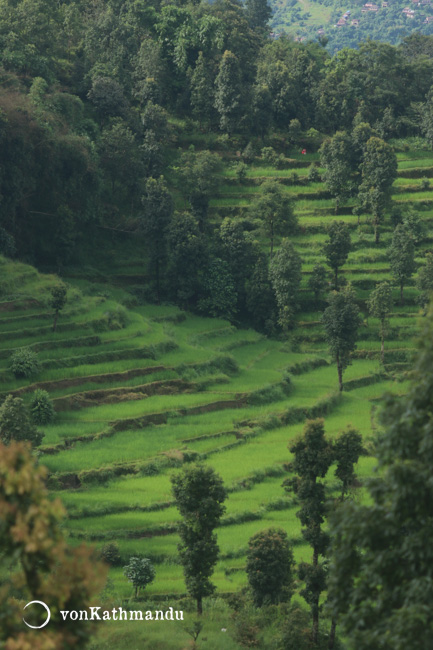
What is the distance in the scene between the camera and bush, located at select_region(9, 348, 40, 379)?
36.3 metres

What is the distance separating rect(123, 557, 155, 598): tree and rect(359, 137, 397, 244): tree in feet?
113

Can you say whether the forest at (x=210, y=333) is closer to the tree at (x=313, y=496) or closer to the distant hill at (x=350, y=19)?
the tree at (x=313, y=496)

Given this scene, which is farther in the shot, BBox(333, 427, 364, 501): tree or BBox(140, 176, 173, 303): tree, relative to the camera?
BBox(140, 176, 173, 303): tree

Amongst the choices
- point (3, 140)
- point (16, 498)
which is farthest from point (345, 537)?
point (3, 140)

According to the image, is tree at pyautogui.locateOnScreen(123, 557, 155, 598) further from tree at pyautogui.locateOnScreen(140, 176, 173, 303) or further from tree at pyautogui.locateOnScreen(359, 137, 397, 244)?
tree at pyautogui.locateOnScreen(359, 137, 397, 244)

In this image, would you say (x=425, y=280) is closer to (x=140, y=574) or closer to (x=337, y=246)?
(x=337, y=246)

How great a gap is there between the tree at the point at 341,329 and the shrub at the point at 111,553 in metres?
19.3

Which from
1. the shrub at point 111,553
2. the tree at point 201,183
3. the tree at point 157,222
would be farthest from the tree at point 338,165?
the shrub at point 111,553

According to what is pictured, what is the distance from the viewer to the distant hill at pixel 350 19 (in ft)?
553

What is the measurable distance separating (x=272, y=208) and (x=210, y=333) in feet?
30.7

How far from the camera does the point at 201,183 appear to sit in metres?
54.0

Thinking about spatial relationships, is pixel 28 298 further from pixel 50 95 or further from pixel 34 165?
pixel 50 95

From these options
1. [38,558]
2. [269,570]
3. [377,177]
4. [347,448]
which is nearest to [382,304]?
[377,177]

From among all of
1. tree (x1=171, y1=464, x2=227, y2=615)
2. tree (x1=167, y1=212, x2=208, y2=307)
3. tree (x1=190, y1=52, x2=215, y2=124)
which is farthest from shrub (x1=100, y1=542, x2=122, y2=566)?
tree (x1=190, y1=52, x2=215, y2=124)
